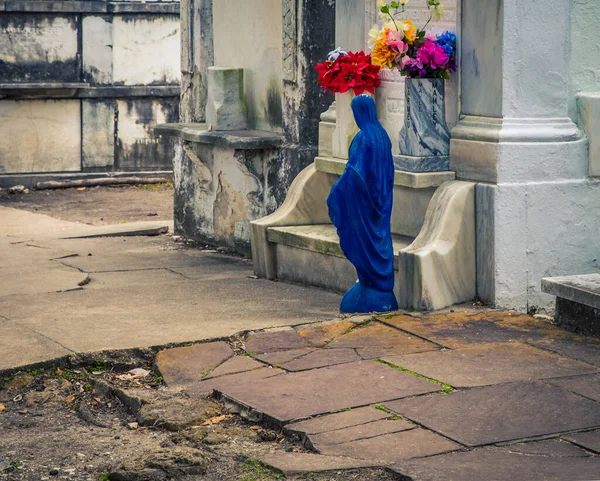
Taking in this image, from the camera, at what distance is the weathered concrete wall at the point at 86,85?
1661 centimetres

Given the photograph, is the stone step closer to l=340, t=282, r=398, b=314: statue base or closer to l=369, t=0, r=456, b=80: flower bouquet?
l=340, t=282, r=398, b=314: statue base

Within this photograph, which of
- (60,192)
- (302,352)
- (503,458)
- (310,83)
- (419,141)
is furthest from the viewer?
(60,192)

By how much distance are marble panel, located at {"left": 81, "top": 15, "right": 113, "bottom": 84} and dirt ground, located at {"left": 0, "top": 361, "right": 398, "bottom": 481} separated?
11757mm

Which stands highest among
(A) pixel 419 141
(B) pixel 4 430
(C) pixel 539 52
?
(C) pixel 539 52

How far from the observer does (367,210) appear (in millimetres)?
6961

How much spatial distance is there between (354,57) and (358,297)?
169cm

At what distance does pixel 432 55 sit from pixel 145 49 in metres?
11.0

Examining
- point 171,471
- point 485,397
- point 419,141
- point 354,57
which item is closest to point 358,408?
point 485,397

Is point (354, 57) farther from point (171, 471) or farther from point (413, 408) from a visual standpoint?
point (171, 471)

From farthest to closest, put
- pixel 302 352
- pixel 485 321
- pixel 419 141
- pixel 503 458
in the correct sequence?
pixel 419 141, pixel 485 321, pixel 302 352, pixel 503 458

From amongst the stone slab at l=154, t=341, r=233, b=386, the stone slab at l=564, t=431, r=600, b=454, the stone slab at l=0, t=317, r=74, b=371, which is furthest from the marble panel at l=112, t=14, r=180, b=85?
the stone slab at l=564, t=431, r=600, b=454

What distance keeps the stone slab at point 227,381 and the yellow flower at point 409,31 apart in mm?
2586

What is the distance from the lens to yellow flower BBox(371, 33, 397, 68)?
24.3 ft

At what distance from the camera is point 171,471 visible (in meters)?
4.62
